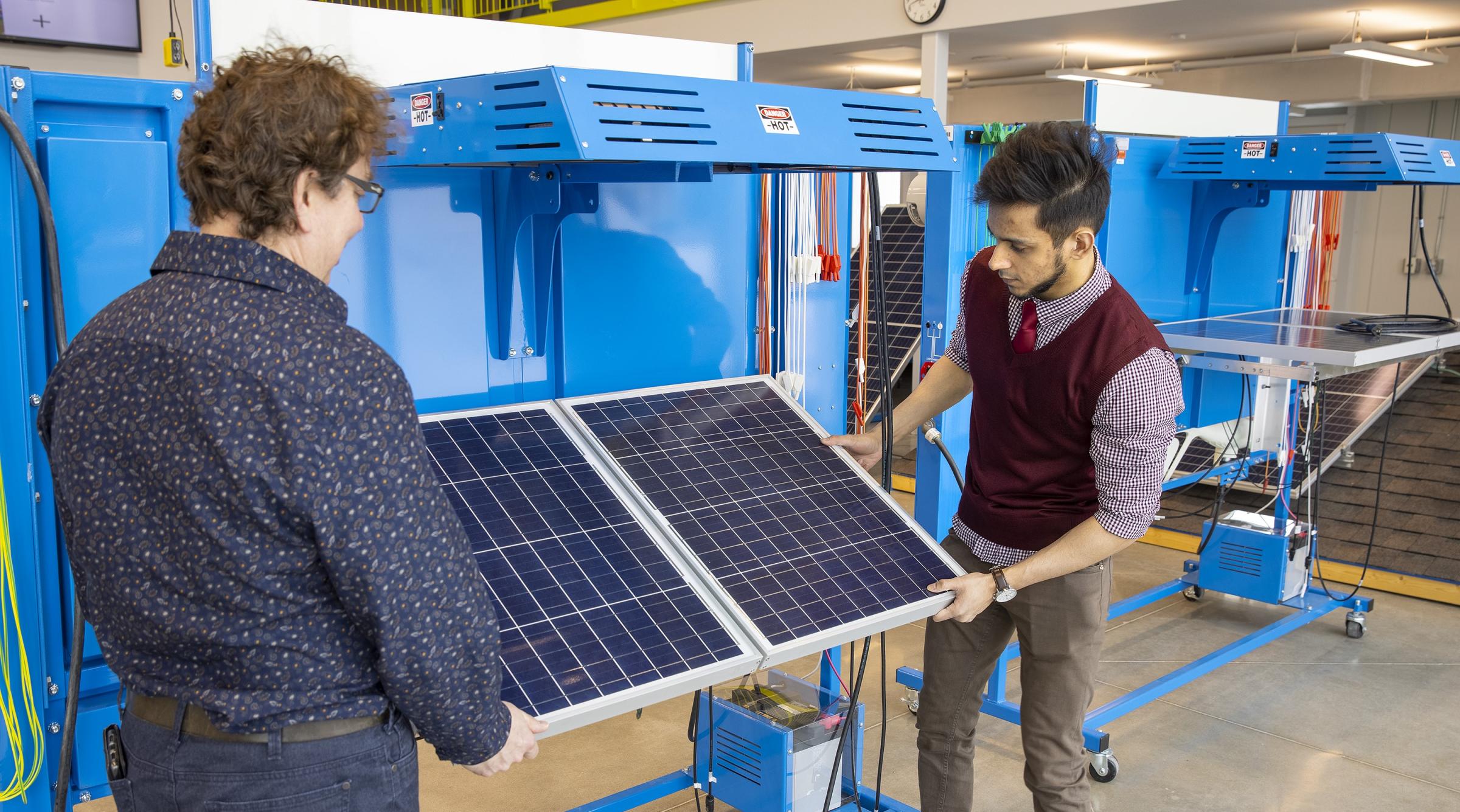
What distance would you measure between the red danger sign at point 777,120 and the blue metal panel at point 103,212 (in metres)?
0.94

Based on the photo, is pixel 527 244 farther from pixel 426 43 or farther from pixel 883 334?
pixel 883 334

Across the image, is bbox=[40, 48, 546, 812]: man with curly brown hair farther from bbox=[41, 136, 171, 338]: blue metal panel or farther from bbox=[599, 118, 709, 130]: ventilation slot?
bbox=[41, 136, 171, 338]: blue metal panel

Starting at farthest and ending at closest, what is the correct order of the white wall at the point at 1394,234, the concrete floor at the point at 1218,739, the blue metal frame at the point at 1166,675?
the white wall at the point at 1394,234
the blue metal frame at the point at 1166,675
the concrete floor at the point at 1218,739

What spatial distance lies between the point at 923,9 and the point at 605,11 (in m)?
3.70

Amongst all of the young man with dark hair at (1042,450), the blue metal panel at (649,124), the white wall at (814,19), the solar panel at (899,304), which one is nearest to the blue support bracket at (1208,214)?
the young man with dark hair at (1042,450)

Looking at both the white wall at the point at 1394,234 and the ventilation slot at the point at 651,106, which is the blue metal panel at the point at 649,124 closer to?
the ventilation slot at the point at 651,106

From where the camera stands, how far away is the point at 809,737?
8.72ft

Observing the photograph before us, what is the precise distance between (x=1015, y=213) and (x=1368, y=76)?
10.1 metres

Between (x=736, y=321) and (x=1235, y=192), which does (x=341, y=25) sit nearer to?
(x=736, y=321)

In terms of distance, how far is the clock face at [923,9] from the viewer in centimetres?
880

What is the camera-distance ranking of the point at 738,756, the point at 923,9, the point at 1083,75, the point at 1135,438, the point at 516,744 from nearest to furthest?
the point at 516,744 → the point at 1135,438 → the point at 738,756 → the point at 923,9 → the point at 1083,75

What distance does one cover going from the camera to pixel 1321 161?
353cm

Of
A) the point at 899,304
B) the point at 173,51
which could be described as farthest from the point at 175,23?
the point at 899,304

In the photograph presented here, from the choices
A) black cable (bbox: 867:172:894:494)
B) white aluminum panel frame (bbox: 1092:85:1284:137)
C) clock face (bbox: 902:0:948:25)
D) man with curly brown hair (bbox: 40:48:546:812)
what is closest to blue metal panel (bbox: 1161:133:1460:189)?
white aluminum panel frame (bbox: 1092:85:1284:137)
